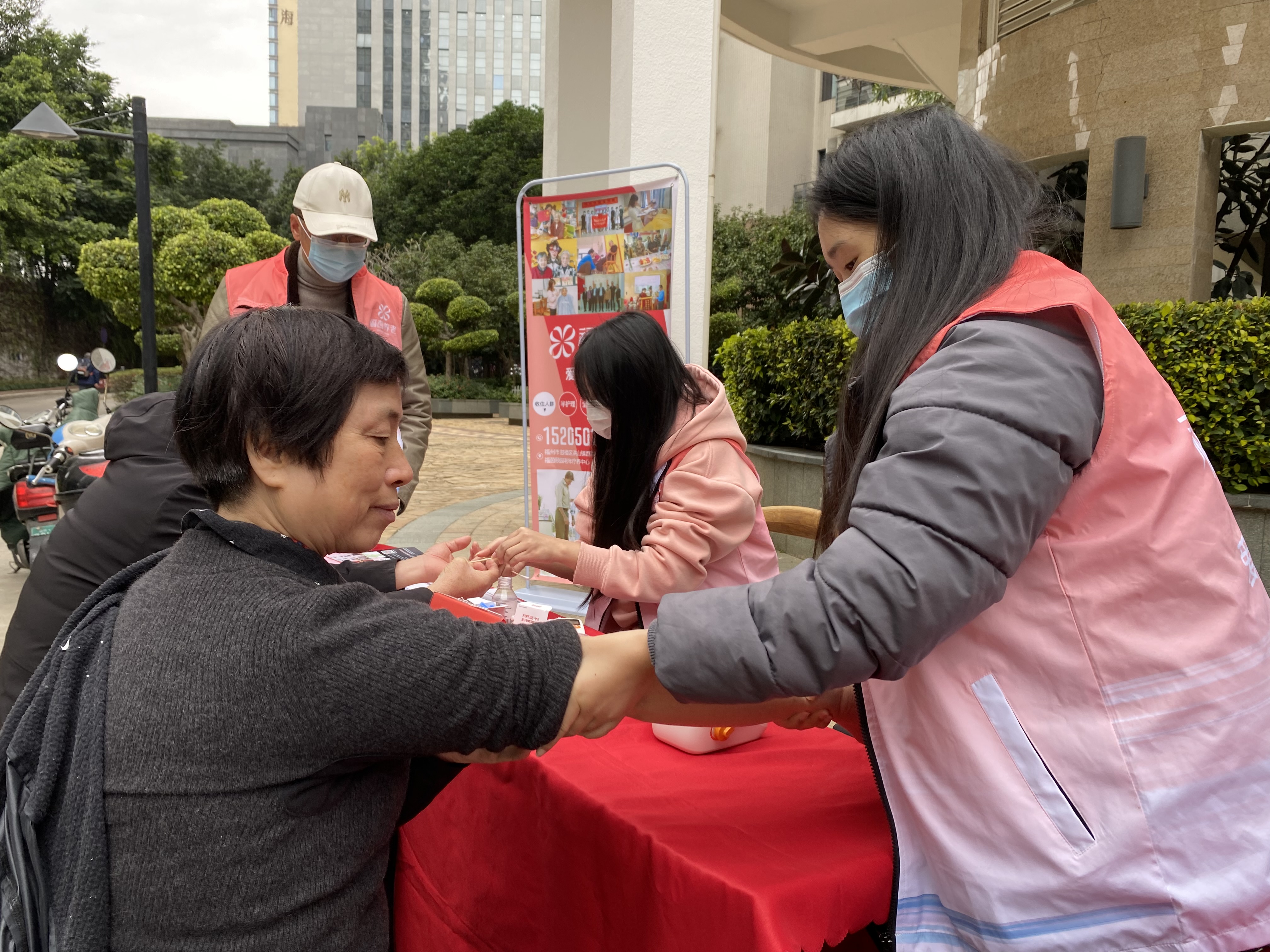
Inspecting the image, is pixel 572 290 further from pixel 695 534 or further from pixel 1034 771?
pixel 1034 771

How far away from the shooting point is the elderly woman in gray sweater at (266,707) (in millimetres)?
956

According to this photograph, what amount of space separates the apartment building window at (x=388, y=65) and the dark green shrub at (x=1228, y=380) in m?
85.6

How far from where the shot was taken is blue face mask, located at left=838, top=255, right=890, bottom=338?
1213mm

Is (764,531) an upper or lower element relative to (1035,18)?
lower

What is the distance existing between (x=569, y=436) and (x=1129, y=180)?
14.2 feet

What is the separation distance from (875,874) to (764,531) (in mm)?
1140

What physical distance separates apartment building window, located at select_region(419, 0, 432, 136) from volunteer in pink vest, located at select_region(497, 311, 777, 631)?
89.4m

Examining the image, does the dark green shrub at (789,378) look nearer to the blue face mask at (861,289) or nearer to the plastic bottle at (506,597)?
the plastic bottle at (506,597)

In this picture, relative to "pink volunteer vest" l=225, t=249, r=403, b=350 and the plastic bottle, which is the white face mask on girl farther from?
"pink volunteer vest" l=225, t=249, r=403, b=350

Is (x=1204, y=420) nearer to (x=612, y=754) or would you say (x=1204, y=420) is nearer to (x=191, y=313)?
(x=612, y=754)

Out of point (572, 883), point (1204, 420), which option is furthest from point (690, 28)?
point (572, 883)

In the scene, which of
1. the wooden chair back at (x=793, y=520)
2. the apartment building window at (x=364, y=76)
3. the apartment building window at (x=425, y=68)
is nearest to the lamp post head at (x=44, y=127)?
the wooden chair back at (x=793, y=520)

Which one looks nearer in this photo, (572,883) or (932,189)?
(932,189)

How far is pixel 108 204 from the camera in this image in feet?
90.9
